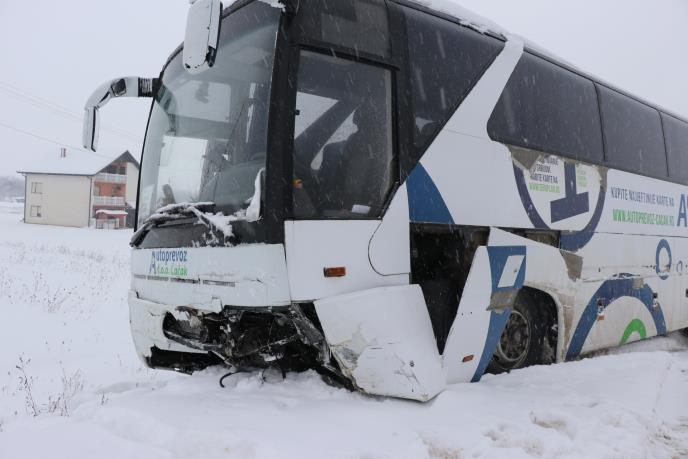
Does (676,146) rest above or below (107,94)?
above

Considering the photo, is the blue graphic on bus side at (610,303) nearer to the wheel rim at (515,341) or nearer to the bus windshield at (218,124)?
the wheel rim at (515,341)

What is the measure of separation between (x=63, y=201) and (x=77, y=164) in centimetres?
444

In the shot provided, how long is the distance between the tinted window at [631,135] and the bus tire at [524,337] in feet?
7.57

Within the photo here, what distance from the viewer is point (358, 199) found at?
3781 millimetres

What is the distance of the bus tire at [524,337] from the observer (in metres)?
5.12

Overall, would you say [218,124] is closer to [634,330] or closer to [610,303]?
[610,303]

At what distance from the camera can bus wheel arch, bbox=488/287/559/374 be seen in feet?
16.9

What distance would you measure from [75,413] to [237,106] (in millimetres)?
2493

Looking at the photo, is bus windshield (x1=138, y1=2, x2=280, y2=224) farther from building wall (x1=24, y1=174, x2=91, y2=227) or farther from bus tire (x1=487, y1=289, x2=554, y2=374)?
building wall (x1=24, y1=174, x2=91, y2=227)

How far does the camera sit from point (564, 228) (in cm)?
546

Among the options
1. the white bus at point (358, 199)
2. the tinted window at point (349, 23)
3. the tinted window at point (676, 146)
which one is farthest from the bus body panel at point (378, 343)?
the tinted window at point (676, 146)

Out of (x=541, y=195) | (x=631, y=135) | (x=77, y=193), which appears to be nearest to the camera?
(x=541, y=195)

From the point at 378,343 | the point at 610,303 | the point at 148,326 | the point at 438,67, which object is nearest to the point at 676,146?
the point at 610,303

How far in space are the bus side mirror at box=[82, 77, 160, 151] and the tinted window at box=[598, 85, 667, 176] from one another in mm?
5326
